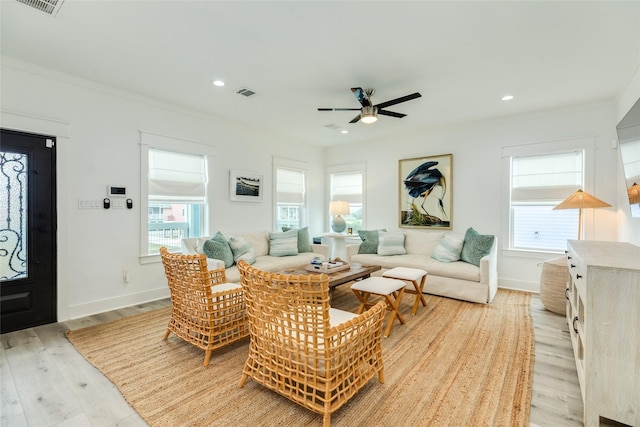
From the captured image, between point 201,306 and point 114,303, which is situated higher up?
point 201,306

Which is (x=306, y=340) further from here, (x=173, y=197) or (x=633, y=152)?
(x=173, y=197)

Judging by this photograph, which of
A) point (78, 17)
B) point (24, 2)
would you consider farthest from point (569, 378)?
point (24, 2)

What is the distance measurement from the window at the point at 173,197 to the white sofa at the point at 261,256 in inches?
16.4

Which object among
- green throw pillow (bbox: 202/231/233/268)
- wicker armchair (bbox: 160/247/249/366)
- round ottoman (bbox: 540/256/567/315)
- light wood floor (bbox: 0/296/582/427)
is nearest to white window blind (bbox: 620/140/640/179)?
round ottoman (bbox: 540/256/567/315)

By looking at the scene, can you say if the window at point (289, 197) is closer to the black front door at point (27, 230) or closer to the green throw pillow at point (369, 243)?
the green throw pillow at point (369, 243)

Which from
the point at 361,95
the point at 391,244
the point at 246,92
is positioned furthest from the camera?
the point at 391,244

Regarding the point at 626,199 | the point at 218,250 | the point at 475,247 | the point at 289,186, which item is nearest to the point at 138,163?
the point at 218,250

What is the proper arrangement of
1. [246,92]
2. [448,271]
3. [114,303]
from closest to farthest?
[114,303] < [246,92] < [448,271]

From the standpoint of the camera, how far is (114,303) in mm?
3502

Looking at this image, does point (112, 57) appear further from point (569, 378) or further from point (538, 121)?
point (538, 121)

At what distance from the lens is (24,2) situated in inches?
81.6

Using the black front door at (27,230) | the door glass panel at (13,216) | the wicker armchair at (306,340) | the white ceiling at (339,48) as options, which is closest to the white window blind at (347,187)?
the white ceiling at (339,48)

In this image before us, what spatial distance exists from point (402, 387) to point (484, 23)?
9.08ft

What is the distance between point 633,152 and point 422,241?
2739mm
